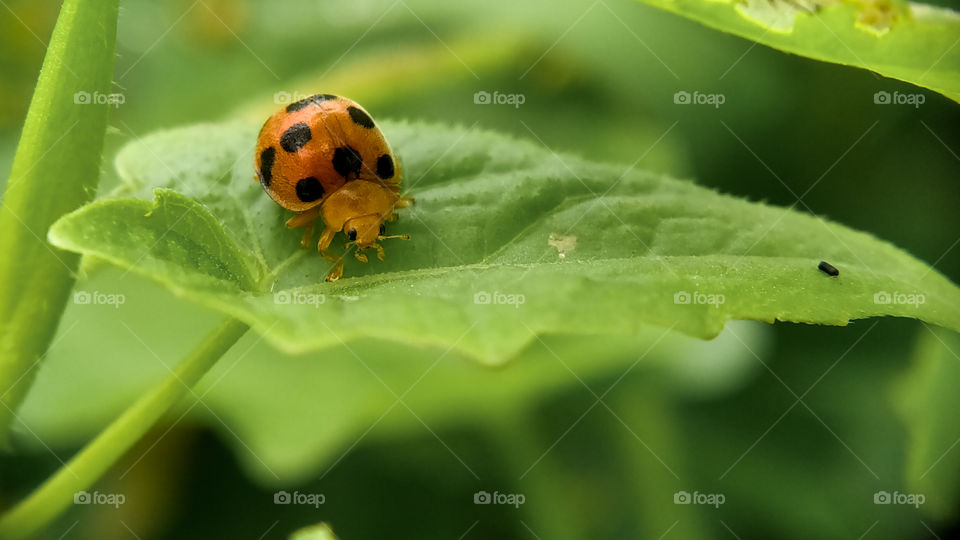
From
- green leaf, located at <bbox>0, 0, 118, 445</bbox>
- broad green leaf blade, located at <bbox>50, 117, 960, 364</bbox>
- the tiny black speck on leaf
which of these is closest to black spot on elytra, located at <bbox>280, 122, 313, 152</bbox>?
broad green leaf blade, located at <bbox>50, 117, 960, 364</bbox>

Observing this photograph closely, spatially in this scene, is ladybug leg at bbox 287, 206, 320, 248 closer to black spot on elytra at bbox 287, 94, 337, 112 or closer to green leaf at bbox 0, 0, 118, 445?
black spot on elytra at bbox 287, 94, 337, 112

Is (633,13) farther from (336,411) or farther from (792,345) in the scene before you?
(336,411)

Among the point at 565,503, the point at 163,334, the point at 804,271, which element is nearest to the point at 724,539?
the point at 565,503

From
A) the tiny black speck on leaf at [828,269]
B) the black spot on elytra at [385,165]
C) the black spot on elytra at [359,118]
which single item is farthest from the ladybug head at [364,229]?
the tiny black speck on leaf at [828,269]

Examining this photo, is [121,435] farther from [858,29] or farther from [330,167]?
[858,29]

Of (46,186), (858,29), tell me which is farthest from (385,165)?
(858,29)

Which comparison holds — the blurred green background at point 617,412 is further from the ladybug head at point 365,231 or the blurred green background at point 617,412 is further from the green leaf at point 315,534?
the green leaf at point 315,534
